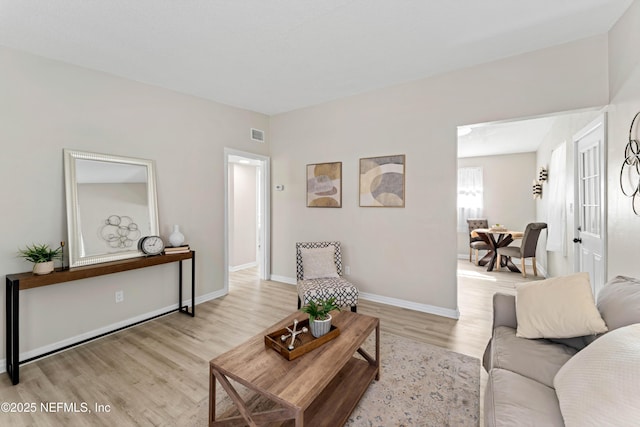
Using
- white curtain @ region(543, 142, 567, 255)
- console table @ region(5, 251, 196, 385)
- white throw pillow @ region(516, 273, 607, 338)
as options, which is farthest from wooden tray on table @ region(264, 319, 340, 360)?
white curtain @ region(543, 142, 567, 255)

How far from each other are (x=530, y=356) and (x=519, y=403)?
468 millimetres

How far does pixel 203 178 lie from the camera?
A: 3.66m

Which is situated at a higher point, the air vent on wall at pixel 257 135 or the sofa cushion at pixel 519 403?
the air vent on wall at pixel 257 135

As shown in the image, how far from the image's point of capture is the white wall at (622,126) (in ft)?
6.28

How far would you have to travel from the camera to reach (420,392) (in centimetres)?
188

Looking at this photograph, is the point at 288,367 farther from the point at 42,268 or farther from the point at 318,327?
the point at 42,268

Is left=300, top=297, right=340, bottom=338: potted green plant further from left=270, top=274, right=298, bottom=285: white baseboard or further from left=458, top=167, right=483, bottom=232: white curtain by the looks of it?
left=458, top=167, right=483, bottom=232: white curtain

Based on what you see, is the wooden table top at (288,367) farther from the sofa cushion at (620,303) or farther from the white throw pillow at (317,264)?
the white throw pillow at (317,264)

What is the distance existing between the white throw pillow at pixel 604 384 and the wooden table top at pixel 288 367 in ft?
3.19

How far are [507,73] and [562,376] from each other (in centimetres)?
278

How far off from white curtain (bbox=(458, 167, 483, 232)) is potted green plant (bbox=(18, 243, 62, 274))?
737cm

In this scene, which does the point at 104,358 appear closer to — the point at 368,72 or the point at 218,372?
the point at 218,372

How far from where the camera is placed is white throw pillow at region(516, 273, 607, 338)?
154 centimetres

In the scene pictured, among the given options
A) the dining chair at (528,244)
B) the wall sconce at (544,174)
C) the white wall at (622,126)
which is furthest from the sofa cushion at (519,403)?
the wall sconce at (544,174)
